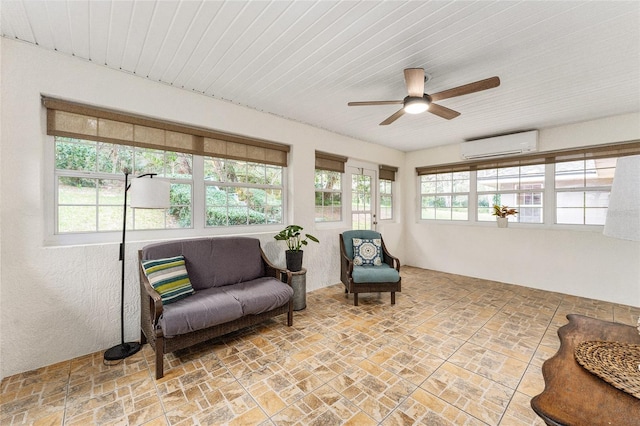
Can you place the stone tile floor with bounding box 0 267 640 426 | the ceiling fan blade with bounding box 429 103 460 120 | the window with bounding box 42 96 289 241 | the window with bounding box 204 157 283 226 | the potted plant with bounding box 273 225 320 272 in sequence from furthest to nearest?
the potted plant with bounding box 273 225 320 272 < the window with bounding box 204 157 283 226 < the ceiling fan blade with bounding box 429 103 460 120 < the window with bounding box 42 96 289 241 < the stone tile floor with bounding box 0 267 640 426

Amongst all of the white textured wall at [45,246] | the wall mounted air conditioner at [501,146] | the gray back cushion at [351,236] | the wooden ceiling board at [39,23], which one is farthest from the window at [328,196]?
the wooden ceiling board at [39,23]

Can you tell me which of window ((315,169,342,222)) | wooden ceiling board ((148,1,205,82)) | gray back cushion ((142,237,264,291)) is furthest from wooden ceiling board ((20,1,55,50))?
window ((315,169,342,222))

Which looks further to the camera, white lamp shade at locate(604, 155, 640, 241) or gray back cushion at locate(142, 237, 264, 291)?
gray back cushion at locate(142, 237, 264, 291)

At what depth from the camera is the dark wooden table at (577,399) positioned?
0.89 m

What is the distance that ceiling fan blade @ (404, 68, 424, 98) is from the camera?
212 centimetres

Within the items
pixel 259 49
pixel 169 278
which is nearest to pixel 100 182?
pixel 169 278

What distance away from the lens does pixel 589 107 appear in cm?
339

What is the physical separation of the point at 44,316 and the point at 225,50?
2.74 m

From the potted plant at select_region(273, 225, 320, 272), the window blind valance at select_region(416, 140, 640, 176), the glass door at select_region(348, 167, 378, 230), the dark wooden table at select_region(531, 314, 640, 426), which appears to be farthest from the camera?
the glass door at select_region(348, 167, 378, 230)

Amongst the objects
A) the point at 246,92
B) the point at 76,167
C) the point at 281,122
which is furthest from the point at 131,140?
the point at 281,122

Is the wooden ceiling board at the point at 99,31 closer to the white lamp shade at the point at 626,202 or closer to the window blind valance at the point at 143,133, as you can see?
the window blind valance at the point at 143,133

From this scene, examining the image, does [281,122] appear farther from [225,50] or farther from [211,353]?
[211,353]

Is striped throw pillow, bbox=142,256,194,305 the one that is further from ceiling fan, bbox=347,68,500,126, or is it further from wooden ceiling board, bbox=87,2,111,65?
ceiling fan, bbox=347,68,500,126

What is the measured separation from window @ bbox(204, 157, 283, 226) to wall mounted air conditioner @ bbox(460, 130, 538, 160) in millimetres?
3547
